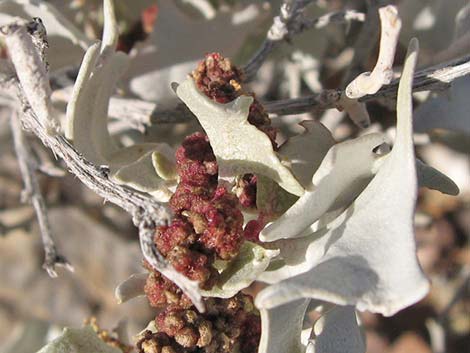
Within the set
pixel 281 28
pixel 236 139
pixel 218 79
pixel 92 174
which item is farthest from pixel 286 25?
pixel 92 174

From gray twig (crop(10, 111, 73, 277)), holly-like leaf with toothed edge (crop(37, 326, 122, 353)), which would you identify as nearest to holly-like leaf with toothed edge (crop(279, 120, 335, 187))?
holly-like leaf with toothed edge (crop(37, 326, 122, 353))

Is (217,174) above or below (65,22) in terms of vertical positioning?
below

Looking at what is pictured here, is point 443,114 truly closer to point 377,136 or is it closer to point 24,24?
point 377,136

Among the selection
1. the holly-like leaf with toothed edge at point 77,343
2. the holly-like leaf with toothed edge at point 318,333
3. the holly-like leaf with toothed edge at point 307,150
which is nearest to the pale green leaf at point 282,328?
the holly-like leaf with toothed edge at point 318,333

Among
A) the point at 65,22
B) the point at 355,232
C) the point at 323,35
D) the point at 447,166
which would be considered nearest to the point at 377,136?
the point at 355,232

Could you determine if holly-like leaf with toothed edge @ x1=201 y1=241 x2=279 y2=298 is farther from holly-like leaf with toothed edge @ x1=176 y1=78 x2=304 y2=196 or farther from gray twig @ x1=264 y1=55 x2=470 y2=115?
gray twig @ x1=264 y1=55 x2=470 y2=115

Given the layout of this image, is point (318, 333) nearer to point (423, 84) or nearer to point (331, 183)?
point (331, 183)

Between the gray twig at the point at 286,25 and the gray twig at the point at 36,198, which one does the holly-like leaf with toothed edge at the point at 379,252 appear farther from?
the gray twig at the point at 36,198
